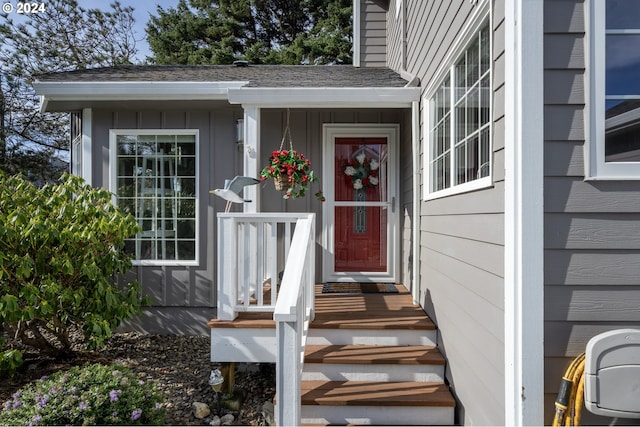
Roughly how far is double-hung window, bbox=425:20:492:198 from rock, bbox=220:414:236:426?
7.54 ft

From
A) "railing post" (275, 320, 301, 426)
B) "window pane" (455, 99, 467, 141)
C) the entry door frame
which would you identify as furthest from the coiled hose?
the entry door frame

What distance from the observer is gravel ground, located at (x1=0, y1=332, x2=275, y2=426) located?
3.21 meters

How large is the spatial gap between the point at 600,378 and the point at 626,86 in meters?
1.21

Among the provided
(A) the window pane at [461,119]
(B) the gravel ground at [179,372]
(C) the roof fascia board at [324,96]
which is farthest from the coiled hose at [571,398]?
(C) the roof fascia board at [324,96]

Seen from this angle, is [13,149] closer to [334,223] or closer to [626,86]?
[334,223]

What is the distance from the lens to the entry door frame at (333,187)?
4.74 m

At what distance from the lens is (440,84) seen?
3.12m

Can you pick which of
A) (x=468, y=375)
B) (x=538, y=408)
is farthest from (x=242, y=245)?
(x=538, y=408)

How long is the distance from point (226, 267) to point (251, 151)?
1264mm

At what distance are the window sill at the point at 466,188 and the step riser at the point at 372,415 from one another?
1.37m

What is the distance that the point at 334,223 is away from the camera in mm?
4812

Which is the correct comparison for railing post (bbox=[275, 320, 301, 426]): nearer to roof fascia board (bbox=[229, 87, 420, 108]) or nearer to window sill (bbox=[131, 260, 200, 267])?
roof fascia board (bbox=[229, 87, 420, 108])

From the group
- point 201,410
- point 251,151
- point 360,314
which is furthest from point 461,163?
point 201,410

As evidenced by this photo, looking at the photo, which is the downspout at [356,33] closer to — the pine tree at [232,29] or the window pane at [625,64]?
the window pane at [625,64]
